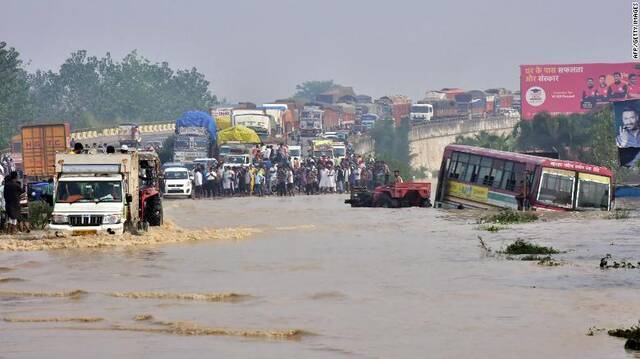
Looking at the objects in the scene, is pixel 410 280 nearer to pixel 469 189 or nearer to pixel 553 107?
pixel 469 189

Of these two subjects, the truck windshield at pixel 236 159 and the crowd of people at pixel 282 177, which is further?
the truck windshield at pixel 236 159

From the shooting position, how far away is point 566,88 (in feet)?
315

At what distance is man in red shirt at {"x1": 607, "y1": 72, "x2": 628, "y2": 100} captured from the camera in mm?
94750

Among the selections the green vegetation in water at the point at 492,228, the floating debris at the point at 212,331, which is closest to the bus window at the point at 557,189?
the green vegetation in water at the point at 492,228

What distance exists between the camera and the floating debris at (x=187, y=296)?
21.6 meters

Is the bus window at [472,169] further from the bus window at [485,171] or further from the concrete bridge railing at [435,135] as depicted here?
the concrete bridge railing at [435,135]

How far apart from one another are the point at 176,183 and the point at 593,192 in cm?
2128

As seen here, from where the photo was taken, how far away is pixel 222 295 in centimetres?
2197

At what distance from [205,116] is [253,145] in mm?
2990

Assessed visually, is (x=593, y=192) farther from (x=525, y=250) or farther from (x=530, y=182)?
(x=525, y=250)

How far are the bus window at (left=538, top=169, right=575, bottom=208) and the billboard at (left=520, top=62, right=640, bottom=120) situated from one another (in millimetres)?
53703

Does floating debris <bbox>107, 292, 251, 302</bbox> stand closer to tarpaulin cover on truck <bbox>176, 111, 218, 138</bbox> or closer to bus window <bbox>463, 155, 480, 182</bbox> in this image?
bus window <bbox>463, 155, 480, 182</bbox>

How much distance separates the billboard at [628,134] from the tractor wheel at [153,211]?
2860cm

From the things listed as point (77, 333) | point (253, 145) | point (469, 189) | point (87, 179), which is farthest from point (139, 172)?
point (253, 145)
